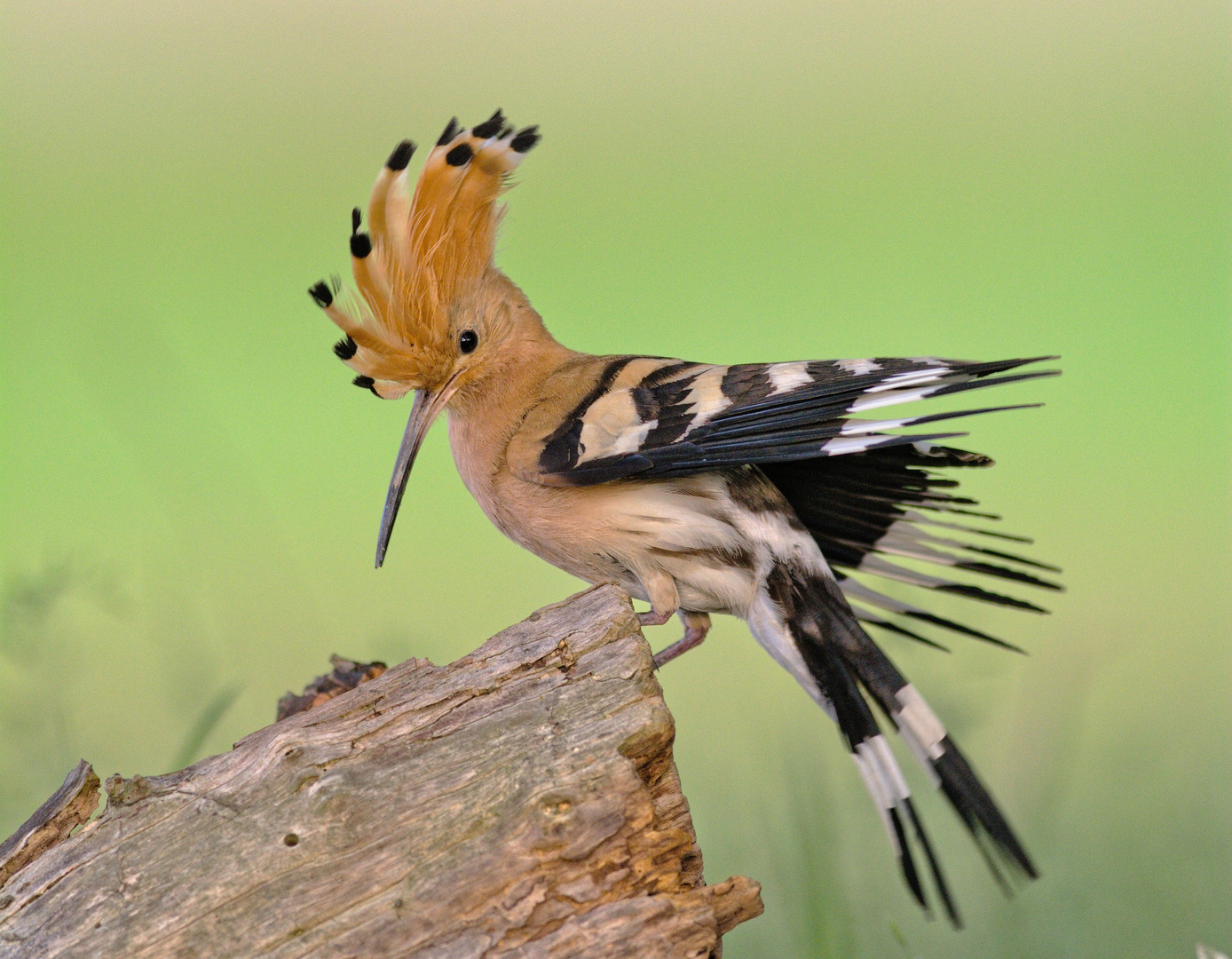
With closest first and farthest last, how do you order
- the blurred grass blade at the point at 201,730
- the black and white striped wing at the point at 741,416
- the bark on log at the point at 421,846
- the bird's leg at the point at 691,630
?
1. the bark on log at the point at 421,846
2. the black and white striped wing at the point at 741,416
3. the bird's leg at the point at 691,630
4. the blurred grass blade at the point at 201,730

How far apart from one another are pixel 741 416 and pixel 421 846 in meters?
0.58

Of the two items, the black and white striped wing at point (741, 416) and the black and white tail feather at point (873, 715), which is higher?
the black and white striped wing at point (741, 416)

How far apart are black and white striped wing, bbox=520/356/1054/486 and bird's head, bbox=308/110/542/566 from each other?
200mm

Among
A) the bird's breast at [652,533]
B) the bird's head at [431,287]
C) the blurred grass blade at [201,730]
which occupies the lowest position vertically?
the bird's breast at [652,533]

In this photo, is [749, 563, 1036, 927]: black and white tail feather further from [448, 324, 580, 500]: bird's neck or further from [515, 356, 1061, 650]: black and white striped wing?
[448, 324, 580, 500]: bird's neck

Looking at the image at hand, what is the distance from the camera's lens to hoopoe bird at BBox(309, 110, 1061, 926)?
1.26 meters

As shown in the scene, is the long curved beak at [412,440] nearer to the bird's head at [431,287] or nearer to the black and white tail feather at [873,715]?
the bird's head at [431,287]

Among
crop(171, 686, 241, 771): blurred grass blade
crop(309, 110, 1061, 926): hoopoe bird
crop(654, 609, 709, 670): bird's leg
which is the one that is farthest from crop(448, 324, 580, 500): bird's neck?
crop(171, 686, 241, 771): blurred grass blade

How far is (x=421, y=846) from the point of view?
983 millimetres

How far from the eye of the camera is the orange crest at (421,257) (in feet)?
4.63

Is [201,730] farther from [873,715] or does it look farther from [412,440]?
[873,715]

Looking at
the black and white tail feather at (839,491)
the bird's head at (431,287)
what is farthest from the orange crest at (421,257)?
the black and white tail feather at (839,491)

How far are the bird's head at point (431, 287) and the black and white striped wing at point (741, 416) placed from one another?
0.66 ft

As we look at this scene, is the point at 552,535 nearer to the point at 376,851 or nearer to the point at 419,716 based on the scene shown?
the point at 419,716
